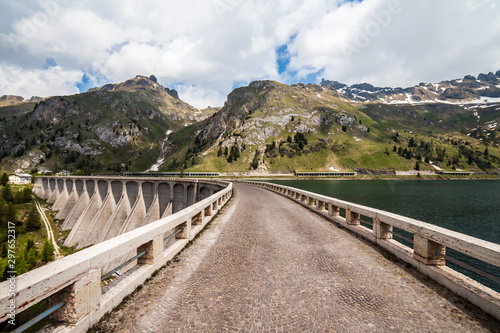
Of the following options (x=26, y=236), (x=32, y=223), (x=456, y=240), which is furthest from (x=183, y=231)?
(x=32, y=223)

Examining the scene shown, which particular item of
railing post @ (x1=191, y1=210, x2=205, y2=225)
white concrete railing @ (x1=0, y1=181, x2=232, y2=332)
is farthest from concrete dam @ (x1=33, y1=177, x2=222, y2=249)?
white concrete railing @ (x1=0, y1=181, x2=232, y2=332)

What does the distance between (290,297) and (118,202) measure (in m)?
72.2

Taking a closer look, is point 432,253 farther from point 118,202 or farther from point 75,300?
point 118,202

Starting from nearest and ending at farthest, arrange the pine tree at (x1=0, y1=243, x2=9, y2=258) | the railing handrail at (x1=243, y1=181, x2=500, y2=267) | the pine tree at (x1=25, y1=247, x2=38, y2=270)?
1. the railing handrail at (x1=243, y1=181, x2=500, y2=267)
2. the pine tree at (x1=25, y1=247, x2=38, y2=270)
3. the pine tree at (x1=0, y1=243, x2=9, y2=258)

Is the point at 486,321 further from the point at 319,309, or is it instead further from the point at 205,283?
the point at 205,283

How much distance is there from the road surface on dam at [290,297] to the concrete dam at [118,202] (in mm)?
34754

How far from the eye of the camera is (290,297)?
5176 millimetres

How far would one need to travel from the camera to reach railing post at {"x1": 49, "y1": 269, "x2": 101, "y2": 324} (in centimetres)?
358

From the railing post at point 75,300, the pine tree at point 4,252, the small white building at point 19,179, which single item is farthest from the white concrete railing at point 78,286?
the small white building at point 19,179

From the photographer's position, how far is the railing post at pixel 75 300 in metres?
3.58

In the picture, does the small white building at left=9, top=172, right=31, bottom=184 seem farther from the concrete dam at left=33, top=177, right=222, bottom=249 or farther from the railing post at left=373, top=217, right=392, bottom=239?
the railing post at left=373, top=217, right=392, bottom=239

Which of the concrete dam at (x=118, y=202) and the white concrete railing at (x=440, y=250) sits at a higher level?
the white concrete railing at (x=440, y=250)

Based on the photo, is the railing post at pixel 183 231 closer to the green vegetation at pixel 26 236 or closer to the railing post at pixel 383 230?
the railing post at pixel 383 230

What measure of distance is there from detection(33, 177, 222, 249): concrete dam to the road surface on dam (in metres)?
34.8
